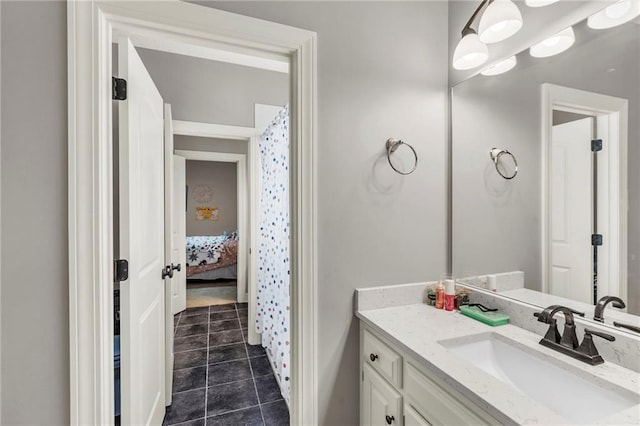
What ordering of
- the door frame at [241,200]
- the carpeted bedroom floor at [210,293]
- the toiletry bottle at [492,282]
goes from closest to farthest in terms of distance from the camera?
the toiletry bottle at [492,282] < the door frame at [241,200] < the carpeted bedroom floor at [210,293]

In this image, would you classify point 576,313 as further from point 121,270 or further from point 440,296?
point 121,270

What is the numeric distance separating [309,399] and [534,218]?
1289 mm

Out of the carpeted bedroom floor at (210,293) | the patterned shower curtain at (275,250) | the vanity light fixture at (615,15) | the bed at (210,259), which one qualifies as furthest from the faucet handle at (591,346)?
the bed at (210,259)

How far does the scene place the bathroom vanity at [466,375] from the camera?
2.63 ft

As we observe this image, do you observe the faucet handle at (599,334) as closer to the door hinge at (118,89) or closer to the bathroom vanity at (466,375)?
the bathroom vanity at (466,375)

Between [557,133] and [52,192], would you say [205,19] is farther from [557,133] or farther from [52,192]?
[557,133]

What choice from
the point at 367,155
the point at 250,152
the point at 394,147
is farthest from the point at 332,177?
the point at 250,152

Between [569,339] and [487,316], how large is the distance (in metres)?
0.30

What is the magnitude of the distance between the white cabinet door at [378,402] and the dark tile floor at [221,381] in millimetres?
771

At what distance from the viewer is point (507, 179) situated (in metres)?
1.39

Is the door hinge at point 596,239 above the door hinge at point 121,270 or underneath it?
above

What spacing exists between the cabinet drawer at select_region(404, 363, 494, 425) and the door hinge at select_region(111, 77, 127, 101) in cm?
155

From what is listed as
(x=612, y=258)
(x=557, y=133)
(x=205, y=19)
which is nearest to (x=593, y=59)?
(x=557, y=133)

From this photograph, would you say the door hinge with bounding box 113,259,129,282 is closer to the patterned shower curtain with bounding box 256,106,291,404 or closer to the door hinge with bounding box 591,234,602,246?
the patterned shower curtain with bounding box 256,106,291,404
